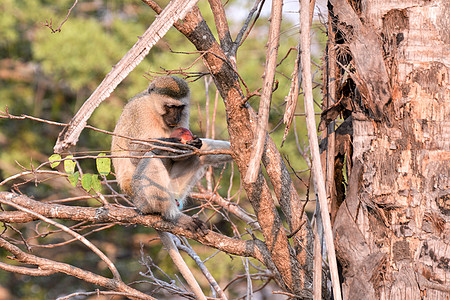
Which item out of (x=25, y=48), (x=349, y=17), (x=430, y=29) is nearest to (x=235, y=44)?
(x=349, y=17)

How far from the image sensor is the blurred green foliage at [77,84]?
6258mm

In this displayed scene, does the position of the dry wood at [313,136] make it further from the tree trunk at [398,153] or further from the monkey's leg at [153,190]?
the monkey's leg at [153,190]

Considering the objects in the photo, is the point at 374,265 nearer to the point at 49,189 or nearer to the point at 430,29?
the point at 430,29

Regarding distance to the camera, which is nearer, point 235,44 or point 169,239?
point 235,44

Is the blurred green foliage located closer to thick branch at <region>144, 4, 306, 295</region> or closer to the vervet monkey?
the vervet monkey

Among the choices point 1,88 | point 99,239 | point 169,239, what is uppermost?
point 1,88

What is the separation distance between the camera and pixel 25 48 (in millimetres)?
8586

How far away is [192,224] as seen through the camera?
9.89ft

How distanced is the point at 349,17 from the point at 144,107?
2397mm

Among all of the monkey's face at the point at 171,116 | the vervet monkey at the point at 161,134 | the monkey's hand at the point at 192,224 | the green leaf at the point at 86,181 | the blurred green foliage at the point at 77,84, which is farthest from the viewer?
the blurred green foliage at the point at 77,84

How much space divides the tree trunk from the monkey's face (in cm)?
228

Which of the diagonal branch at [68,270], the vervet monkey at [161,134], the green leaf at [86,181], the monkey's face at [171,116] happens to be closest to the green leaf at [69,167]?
the green leaf at [86,181]

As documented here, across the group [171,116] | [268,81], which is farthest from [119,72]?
[171,116]

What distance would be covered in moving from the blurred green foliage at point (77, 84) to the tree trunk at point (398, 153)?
3.45 meters
